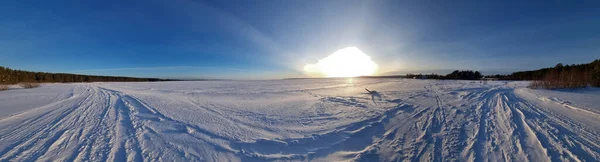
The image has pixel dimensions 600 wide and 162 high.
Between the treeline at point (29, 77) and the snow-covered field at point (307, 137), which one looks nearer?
the snow-covered field at point (307, 137)

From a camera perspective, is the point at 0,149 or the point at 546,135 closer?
the point at 0,149

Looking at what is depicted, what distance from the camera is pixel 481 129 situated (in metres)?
3.91

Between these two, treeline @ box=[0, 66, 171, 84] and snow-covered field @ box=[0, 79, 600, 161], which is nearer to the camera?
snow-covered field @ box=[0, 79, 600, 161]

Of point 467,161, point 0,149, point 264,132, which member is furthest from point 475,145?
point 0,149

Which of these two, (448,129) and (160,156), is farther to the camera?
(448,129)

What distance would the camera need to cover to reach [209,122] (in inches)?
185

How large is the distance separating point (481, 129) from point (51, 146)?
7507 millimetres

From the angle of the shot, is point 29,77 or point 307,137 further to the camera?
point 29,77

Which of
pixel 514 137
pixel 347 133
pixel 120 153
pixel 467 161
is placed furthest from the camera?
pixel 347 133

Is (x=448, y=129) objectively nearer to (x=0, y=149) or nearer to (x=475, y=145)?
(x=475, y=145)

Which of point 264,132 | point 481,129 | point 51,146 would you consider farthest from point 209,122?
point 481,129

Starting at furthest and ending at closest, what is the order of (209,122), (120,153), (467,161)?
(209,122) < (120,153) < (467,161)

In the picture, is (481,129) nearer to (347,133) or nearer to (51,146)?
→ (347,133)

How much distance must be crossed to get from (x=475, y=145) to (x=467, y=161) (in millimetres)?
680
